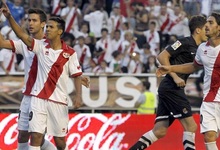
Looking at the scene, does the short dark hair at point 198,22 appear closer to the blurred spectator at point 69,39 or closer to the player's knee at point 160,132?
the player's knee at point 160,132

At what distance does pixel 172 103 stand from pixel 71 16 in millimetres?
9469

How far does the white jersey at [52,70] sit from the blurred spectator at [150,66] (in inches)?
354

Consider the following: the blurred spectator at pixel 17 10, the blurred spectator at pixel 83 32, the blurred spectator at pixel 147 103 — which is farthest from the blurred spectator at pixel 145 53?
the blurred spectator at pixel 17 10

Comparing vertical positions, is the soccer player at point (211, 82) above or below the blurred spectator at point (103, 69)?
above

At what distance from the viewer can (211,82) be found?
11.8 m

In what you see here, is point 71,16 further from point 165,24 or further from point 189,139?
point 189,139

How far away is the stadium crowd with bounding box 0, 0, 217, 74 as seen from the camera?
68.7 ft

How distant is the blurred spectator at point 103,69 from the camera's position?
20.3 meters

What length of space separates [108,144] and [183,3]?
844 centimetres

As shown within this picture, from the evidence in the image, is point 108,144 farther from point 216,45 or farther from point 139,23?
point 139,23

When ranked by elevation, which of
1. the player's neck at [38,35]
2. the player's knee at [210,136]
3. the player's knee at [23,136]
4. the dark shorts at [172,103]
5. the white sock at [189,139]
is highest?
the player's neck at [38,35]

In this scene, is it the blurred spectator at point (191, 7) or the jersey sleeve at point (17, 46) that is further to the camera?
the blurred spectator at point (191, 7)

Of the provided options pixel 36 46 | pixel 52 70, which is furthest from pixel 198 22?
pixel 36 46

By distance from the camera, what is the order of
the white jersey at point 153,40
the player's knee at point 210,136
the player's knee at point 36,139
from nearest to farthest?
the player's knee at point 210,136
the player's knee at point 36,139
the white jersey at point 153,40
